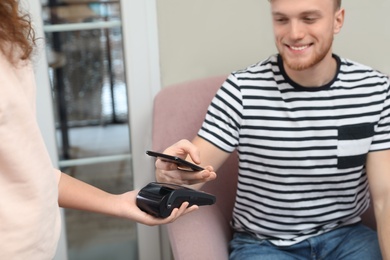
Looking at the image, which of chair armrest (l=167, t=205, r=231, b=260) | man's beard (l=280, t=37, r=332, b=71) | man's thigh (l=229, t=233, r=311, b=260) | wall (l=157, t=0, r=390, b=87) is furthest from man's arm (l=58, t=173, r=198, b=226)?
wall (l=157, t=0, r=390, b=87)

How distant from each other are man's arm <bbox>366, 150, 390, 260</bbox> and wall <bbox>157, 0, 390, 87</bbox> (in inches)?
20.5

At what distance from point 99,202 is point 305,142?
1.75ft

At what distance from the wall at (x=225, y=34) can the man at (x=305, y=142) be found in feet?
0.99

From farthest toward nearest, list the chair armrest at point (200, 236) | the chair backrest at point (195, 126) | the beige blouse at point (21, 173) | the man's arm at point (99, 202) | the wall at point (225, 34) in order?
the wall at point (225, 34) < the chair backrest at point (195, 126) < the chair armrest at point (200, 236) < the man's arm at point (99, 202) < the beige blouse at point (21, 173)

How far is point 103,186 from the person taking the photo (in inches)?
72.2

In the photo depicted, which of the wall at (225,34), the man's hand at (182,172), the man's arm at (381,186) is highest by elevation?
the wall at (225,34)

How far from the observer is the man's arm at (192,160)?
3.97ft

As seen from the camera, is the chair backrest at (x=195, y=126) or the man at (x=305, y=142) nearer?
the man at (x=305, y=142)

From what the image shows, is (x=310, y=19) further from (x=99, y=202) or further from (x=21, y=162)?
(x=21, y=162)

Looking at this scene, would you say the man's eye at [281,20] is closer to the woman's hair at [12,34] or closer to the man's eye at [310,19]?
the man's eye at [310,19]

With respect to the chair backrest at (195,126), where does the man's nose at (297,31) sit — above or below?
above

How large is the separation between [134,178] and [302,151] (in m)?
0.63

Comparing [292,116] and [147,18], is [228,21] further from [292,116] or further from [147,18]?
[292,116]

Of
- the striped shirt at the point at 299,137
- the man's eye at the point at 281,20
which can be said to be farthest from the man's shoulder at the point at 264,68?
the man's eye at the point at 281,20
